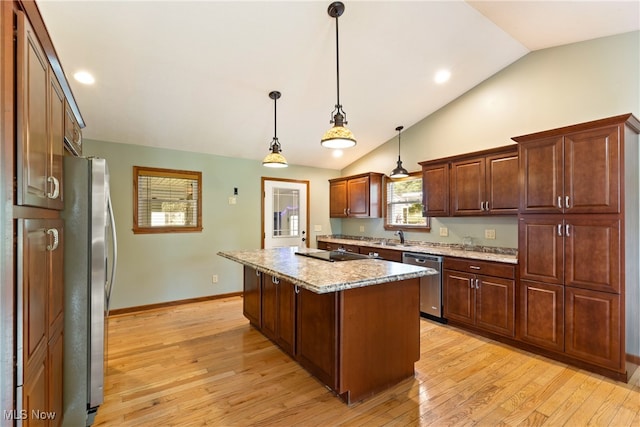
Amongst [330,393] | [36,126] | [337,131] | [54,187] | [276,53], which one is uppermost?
[276,53]

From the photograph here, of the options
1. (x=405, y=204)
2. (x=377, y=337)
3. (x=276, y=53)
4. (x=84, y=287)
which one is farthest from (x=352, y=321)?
(x=405, y=204)

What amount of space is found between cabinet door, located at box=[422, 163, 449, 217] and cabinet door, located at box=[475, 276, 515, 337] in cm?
106

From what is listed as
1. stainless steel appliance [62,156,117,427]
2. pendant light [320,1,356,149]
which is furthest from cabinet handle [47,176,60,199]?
pendant light [320,1,356,149]

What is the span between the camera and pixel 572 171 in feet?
8.63

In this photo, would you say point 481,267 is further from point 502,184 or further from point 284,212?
point 284,212

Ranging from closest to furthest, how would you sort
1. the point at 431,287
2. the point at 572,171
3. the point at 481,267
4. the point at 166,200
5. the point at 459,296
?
the point at 572,171, the point at 481,267, the point at 459,296, the point at 431,287, the point at 166,200

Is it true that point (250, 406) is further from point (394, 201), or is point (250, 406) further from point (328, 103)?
point (394, 201)

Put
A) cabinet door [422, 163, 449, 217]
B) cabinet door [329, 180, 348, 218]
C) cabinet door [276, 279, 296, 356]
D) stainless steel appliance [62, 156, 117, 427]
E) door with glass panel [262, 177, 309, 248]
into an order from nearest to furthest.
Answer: stainless steel appliance [62, 156, 117, 427]
cabinet door [276, 279, 296, 356]
cabinet door [422, 163, 449, 217]
door with glass panel [262, 177, 309, 248]
cabinet door [329, 180, 348, 218]

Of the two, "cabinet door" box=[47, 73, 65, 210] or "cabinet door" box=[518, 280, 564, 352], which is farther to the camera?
"cabinet door" box=[518, 280, 564, 352]

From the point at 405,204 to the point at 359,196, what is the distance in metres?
0.81

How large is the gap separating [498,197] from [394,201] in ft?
6.15

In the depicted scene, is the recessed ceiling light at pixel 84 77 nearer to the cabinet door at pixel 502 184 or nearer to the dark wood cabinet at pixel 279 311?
the dark wood cabinet at pixel 279 311

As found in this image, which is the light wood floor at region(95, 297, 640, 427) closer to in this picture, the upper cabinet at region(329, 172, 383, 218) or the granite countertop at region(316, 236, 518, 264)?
the granite countertop at region(316, 236, 518, 264)

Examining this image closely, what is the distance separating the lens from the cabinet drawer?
306cm
